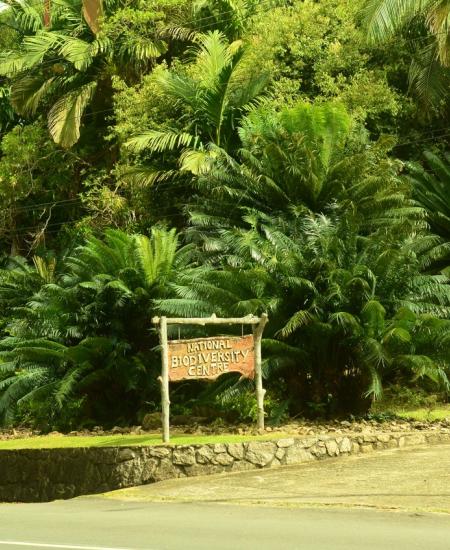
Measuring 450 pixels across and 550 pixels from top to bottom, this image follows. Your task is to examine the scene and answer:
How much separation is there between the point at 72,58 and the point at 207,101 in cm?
629

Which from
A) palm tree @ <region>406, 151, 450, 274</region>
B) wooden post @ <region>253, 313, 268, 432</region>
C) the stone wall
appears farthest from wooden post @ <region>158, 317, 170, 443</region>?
palm tree @ <region>406, 151, 450, 274</region>

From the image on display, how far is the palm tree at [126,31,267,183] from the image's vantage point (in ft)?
85.7

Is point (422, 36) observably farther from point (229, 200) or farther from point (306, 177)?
point (306, 177)

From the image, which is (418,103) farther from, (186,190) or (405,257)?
(405,257)

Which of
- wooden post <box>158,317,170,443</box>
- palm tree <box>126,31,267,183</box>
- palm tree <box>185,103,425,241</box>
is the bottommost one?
wooden post <box>158,317,170,443</box>

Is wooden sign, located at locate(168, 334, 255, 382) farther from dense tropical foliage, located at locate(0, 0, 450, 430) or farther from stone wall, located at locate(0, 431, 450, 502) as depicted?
dense tropical foliage, located at locate(0, 0, 450, 430)

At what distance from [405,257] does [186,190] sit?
415 inches

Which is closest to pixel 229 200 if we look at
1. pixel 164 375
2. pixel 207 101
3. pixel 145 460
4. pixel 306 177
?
pixel 306 177

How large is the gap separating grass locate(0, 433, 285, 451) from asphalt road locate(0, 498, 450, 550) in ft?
11.2

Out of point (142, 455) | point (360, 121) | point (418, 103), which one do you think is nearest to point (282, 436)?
point (142, 455)

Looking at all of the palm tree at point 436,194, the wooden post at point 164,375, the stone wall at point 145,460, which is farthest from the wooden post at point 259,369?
the palm tree at point 436,194

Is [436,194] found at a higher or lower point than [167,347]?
higher

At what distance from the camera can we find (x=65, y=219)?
35.0 meters

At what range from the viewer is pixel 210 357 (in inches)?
615
